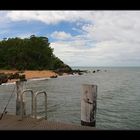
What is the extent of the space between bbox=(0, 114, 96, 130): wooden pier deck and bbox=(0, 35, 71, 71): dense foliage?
6745cm

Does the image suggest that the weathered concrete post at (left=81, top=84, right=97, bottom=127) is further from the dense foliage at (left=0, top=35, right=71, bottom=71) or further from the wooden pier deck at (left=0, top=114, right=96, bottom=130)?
the dense foliage at (left=0, top=35, right=71, bottom=71)

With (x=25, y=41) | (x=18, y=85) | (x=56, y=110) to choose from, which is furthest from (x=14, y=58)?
(x=18, y=85)

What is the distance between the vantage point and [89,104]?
8227 mm

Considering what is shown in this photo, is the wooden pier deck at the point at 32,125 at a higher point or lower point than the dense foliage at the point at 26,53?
lower

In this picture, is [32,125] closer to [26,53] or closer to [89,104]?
[89,104]

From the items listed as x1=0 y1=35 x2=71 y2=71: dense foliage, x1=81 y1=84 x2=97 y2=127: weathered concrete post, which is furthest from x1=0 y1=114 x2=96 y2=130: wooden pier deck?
x1=0 y1=35 x2=71 y2=71: dense foliage

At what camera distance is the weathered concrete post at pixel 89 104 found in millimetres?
8141

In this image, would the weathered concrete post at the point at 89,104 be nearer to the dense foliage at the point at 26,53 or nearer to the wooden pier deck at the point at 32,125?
the wooden pier deck at the point at 32,125

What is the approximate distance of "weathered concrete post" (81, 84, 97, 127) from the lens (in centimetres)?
814

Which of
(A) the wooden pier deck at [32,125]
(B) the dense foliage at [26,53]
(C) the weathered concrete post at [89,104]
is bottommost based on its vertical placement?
(A) the wooden pier deck at [32,125]

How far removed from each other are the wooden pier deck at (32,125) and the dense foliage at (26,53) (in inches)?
2655

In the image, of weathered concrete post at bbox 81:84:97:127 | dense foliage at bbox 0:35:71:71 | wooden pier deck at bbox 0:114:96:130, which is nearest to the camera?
wooden pier deck at bbox 0:114:96:130

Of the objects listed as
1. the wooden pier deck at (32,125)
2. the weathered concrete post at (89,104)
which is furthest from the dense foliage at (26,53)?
the weathered concrete post at (89,104)
